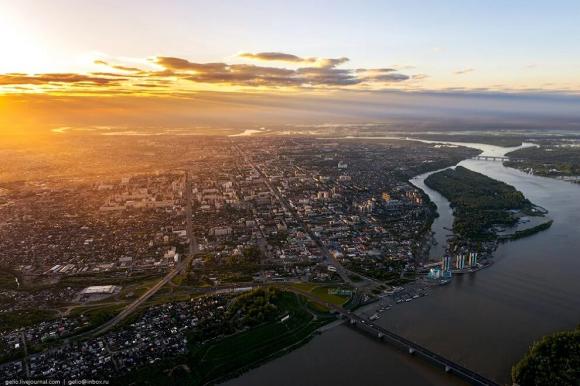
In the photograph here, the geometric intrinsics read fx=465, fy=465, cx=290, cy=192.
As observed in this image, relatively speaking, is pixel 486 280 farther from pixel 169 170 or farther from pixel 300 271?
pixel 169 170

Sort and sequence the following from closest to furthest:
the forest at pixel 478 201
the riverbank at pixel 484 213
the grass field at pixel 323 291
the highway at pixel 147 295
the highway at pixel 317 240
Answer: the highway at pixel 147 295 → the grass field at pixel 323 291 → the highway at pixel 317 240 → the riverbank at pixel 484 213 → the forest at pixel 478 201

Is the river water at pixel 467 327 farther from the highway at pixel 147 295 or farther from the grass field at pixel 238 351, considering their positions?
the highway at pixel 147 295

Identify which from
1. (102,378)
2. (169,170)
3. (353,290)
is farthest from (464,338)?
(169,170)

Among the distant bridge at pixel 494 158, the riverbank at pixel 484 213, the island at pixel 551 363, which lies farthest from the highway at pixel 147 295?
the distant bridge at pixel 494 158

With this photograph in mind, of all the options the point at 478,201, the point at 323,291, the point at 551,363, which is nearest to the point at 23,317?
the point at 323,291

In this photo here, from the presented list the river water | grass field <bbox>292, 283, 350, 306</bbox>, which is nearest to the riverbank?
the river water

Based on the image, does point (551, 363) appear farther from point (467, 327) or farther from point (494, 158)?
point (494, 158)

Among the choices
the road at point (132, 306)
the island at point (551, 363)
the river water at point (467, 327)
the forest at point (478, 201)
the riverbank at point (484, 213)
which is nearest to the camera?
the island at point (551, 363)
